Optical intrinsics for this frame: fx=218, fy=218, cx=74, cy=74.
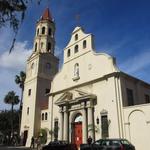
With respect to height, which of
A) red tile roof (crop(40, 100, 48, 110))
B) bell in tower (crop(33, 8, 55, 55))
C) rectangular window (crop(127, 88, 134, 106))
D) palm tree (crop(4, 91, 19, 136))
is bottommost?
rectangular window (crop(127, 88, 134, 106))

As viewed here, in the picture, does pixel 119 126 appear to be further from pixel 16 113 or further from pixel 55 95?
pixel 16 113

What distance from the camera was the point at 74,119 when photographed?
27594 mm

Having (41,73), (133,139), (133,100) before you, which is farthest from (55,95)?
(133,139)

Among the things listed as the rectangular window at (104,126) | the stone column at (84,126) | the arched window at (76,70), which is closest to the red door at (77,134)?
the stone column at (84,126)

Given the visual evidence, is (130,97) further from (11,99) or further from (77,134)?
(11,99)

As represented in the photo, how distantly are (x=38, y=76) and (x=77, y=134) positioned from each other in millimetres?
15861

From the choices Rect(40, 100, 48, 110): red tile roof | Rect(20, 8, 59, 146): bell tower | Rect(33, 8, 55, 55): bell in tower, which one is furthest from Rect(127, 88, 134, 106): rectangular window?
Rect(33, 8, 55, 55): bell in tower

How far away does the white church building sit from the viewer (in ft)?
69.4

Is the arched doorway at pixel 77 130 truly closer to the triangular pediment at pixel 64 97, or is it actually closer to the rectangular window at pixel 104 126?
the triangular pediment at pixel 64 97

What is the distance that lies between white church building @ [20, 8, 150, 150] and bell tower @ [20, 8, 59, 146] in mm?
167

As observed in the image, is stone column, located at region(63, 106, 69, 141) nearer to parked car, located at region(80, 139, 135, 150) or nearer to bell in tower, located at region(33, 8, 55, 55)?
parked car, located at region(80, 139, 135, 150)

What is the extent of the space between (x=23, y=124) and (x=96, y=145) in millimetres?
23715

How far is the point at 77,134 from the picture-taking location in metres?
26.7

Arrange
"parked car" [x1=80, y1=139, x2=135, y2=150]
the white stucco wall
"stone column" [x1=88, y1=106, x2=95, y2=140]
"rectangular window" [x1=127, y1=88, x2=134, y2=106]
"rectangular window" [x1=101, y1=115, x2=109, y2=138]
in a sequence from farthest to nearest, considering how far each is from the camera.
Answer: "stone column" [x1=88, y1=106, x2=95, y2=140] → "rectangular window" [x1=127, y1=88, x2=134, y2=106] → "rectangular window" [x1=101, y1=115, x2=109, y2=138] → the white stucco wall → "parked car" [x1=80, y1=139, x2=135, y2=150]
